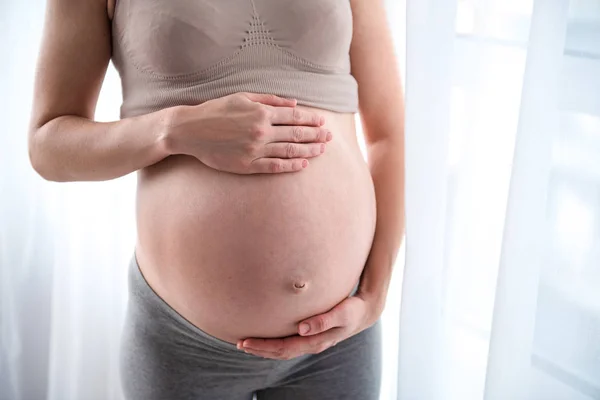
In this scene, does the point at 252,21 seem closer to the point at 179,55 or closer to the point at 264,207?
the point at 179,55

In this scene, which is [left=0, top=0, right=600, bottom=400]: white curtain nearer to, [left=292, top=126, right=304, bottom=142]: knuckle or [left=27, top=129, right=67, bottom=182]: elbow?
[left=292, top=126, right=304, bottom=142]: knuckle

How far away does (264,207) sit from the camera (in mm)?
827

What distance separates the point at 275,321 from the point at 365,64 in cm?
41

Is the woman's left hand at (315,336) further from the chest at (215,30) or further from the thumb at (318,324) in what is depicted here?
the chest at (215,30)

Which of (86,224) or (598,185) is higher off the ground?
(598,185)

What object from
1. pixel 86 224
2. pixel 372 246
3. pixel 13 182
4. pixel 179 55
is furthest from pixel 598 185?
pixel 13 182

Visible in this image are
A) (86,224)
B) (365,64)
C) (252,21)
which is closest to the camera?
(252,21)

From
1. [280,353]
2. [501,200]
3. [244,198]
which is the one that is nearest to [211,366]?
[280,353]

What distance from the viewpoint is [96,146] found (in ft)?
2.86

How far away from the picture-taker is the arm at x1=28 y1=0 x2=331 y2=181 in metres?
0.81

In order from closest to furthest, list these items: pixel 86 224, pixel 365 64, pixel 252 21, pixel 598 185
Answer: pixel 598 185
pixel 252 21
pixel 365 64
pixel 86 224

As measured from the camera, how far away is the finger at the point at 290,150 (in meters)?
0.82

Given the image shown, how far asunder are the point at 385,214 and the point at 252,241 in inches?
9.6

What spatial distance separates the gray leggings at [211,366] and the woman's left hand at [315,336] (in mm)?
41
